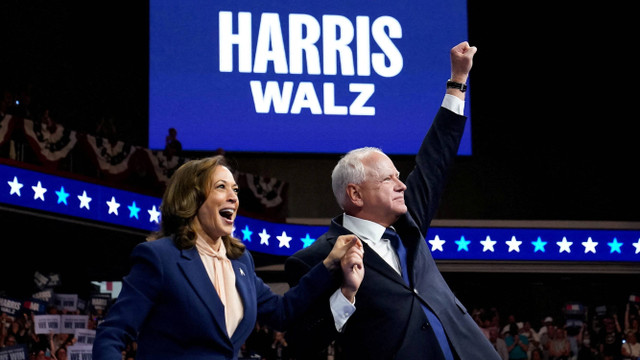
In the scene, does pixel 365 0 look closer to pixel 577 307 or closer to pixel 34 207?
pixel 577 307

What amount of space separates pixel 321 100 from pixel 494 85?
372 cm

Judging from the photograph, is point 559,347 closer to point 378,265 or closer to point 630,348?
point 630,348

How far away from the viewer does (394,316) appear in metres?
3.05

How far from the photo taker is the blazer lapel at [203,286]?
100 inches

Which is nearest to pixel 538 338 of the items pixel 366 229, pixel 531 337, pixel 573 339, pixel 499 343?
pixel 531 337

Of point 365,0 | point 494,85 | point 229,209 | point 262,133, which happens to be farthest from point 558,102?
point 229,209

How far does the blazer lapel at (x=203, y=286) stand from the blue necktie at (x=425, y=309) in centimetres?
80

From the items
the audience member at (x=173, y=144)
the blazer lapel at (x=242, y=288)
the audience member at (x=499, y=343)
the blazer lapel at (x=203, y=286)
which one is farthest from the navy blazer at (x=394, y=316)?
the audience member at (x=173, y=144)

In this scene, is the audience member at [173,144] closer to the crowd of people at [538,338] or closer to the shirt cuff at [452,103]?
the crowd of people at [538,338]

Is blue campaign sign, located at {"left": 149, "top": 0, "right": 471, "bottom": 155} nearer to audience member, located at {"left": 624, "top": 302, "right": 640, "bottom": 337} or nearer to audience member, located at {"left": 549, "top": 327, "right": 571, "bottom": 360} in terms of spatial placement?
audience member, located at {"left": 549, "top": 327, "right": 571, "bottom": 360}

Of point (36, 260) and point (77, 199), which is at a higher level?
point (77, 199)

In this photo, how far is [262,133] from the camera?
14719 mm

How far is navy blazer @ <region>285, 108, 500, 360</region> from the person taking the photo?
2.96 m

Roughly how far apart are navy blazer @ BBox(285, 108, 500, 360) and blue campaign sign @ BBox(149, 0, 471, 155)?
1149 centimetres
